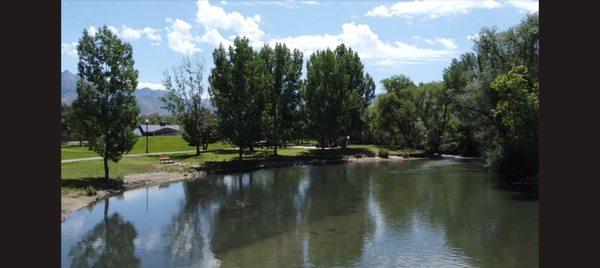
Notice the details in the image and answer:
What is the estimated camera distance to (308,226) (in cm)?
3209

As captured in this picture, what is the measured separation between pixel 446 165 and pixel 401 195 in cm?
3004

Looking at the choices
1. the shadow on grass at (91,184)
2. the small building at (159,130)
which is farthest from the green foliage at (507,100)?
the small building at (159,130)

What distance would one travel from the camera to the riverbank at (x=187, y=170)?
Answer: 39.6m

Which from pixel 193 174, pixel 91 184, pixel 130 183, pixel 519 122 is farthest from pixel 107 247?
pixel 519 122

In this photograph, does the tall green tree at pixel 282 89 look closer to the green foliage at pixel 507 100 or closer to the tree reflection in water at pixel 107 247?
the green foliage at pixel 507 100

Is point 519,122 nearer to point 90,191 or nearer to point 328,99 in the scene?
point 90,191

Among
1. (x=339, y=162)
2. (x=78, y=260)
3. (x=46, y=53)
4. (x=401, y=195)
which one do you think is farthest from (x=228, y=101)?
(x=46, y=53)

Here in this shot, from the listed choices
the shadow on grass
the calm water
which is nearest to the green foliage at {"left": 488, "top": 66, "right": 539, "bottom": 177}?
the calm water

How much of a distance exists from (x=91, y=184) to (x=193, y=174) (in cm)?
1553

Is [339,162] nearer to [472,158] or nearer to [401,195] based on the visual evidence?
[472,158]

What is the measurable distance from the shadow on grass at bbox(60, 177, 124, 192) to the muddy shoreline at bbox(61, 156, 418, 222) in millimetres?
474

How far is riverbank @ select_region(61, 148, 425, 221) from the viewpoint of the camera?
39.6 m

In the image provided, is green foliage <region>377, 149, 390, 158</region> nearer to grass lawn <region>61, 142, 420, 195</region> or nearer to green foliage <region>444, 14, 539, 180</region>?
grass lawn <region>61, 142, 420, 195</region>

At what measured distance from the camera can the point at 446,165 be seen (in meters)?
71.9
